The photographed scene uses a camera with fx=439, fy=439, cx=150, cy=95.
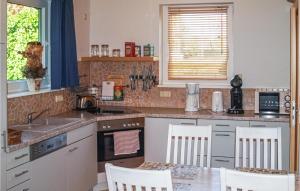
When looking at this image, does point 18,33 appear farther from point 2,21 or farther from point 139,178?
point 139,178

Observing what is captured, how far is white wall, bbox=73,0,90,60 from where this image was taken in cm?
524

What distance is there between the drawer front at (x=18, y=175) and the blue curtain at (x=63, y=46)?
1502mm

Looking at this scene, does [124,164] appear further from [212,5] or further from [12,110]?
[212,5]

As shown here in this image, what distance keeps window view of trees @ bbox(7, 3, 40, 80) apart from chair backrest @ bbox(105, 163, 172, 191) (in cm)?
236

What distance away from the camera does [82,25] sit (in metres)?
5.37

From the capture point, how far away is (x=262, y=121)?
15.2ft

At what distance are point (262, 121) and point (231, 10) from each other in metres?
1.43

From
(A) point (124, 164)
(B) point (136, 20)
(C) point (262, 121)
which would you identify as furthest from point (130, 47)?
(C) point (262, 121)

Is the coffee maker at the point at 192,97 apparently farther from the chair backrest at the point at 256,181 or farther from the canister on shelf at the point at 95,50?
the chair backrest at the point at 256,181

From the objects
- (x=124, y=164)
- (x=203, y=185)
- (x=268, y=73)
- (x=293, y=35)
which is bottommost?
(x=124, y=164)

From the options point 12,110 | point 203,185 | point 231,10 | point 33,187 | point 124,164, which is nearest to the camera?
point 203,185

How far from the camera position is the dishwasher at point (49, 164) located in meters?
3.31

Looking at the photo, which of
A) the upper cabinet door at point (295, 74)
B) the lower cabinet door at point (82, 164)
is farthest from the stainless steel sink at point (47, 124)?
the upper cabinet door at point (295, 74)

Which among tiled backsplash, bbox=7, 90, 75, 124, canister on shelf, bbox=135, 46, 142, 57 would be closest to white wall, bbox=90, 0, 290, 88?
canister on shelf, bbox=135, 46, 142, 57
